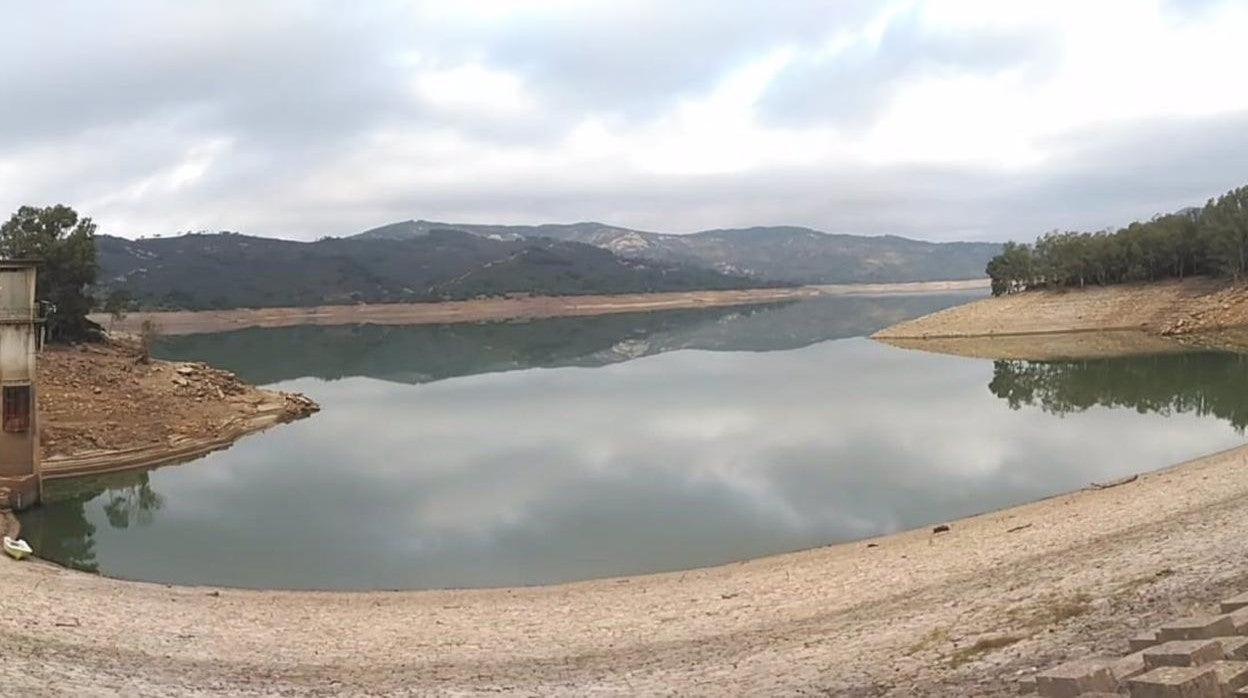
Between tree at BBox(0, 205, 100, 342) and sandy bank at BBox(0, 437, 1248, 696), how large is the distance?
21890 millimetres

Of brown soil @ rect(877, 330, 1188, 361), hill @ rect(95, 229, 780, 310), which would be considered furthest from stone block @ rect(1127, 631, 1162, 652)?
hill @ rect(95, 229, 780, 310)

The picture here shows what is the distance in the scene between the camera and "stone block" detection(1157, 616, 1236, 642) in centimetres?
544

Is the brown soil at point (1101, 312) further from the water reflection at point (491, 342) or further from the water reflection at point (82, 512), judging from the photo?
the water reflection at point (82, 512)

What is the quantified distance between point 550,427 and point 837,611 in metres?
21.3

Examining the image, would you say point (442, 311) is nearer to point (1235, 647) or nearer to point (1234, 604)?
point (1234, 604)

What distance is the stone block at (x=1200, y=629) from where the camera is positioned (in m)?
5.44

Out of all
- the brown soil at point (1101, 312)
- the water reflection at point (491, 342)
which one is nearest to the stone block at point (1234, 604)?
the water reflection at point (491, 342)

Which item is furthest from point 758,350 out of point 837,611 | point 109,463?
point 837,611

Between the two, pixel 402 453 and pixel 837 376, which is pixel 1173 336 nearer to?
pixel 837 376

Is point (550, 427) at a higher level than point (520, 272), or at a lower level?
lower

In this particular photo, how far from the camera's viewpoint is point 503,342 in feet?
254

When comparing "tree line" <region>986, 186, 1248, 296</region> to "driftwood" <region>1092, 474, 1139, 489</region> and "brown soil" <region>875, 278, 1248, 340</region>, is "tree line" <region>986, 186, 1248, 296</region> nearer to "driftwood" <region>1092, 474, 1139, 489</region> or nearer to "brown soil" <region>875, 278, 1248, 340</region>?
"brown soil" <region>875, 278, 1248, 340</region>

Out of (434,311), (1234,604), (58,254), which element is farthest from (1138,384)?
(434,311)

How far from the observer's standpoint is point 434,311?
12494 cm
